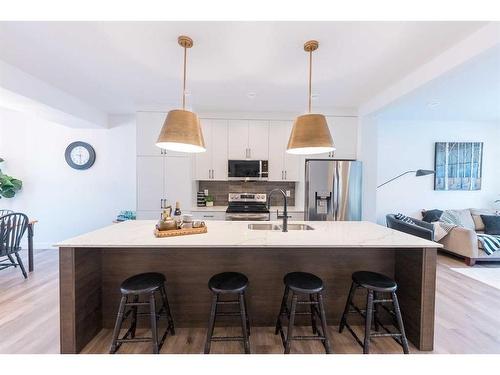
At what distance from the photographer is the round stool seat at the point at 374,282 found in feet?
5.36

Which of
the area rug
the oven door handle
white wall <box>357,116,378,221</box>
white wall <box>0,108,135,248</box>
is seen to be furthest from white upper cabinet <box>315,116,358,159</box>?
white wall <box>0,108,135,248</box>

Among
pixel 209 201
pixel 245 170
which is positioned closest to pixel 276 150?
pixel 245 170

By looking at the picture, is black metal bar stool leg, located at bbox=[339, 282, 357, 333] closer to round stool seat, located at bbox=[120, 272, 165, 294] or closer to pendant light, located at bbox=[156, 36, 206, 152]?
round stool seat, located at bbox=[120, 272, 165, 294]

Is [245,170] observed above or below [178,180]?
above

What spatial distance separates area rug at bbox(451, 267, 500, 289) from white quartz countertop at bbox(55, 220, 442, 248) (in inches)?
89.4

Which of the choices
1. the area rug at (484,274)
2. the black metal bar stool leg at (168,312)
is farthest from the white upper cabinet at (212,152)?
the area rug at (484,274)

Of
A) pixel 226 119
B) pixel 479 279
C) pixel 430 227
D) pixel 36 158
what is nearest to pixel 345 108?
pixel 226 119

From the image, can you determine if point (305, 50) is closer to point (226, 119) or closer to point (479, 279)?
point (226, 119)

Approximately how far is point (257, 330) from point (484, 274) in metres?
3.52

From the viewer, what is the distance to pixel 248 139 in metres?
3.90

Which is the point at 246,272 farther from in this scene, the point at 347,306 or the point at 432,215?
the point at 432,215

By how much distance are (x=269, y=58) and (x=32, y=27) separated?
196cm

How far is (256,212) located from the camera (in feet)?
12.2

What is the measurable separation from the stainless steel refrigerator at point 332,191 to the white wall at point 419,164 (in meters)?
1.50
